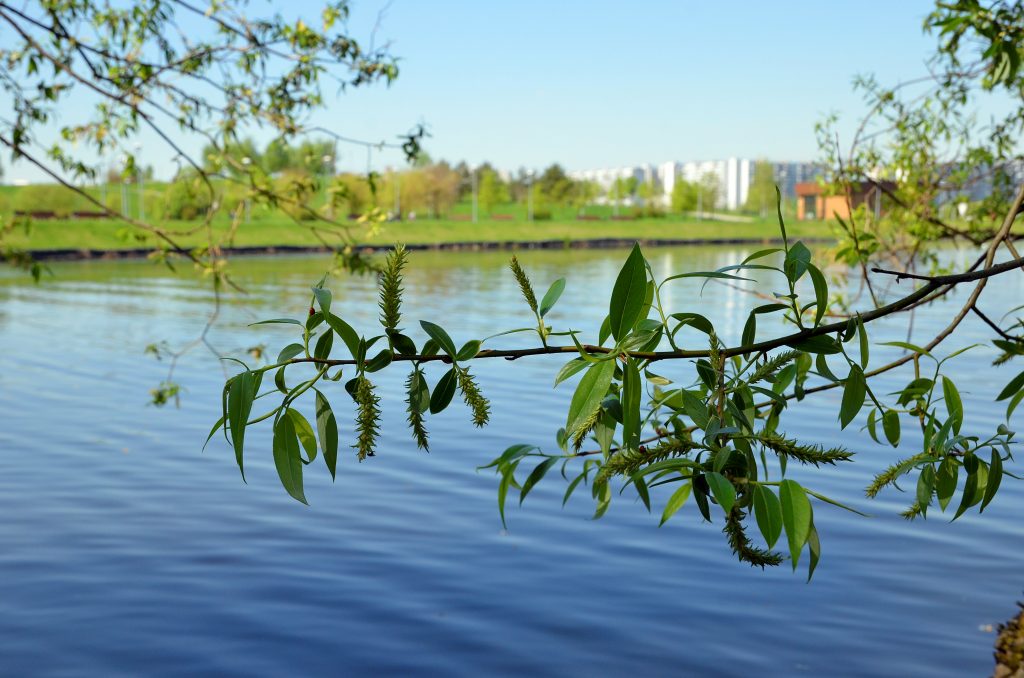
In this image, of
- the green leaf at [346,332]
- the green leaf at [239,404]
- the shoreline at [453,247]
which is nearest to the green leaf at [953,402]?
the green leaf at [346,332]

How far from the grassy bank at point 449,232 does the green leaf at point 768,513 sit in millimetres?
60734

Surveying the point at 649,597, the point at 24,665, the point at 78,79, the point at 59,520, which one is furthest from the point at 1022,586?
the point at 59,520

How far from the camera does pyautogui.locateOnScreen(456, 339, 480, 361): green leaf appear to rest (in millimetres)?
1232

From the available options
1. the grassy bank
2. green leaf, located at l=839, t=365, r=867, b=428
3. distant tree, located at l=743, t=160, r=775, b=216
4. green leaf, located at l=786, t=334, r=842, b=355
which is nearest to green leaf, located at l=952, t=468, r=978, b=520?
green leaf, located at l=839, t=365, r=867, b=428

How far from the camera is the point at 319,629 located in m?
6.34

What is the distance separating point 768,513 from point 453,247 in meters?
79.7

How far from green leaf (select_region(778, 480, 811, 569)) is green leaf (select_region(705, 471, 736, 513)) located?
5 cm

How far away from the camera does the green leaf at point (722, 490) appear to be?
1.22 meters

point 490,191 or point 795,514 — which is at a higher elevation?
point 490,191

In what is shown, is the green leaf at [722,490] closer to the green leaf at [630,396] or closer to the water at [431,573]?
the green leaf at [630,396]

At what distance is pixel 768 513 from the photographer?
3.98ft

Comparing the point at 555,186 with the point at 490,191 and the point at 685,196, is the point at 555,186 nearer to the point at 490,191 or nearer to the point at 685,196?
the point at 490,191

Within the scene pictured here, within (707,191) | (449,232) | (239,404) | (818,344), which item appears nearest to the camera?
(239,404)

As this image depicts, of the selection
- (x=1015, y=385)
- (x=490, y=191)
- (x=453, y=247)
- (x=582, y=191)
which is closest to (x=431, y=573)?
(x=1015, y=385)
